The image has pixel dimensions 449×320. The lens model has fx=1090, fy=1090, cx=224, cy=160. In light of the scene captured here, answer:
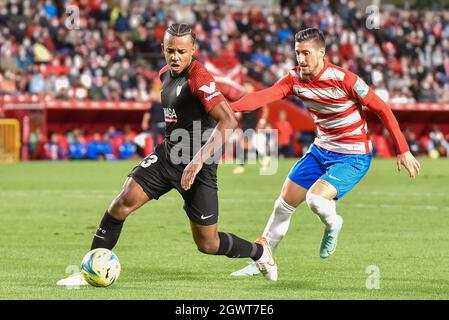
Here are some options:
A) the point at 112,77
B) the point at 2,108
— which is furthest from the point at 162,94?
the point at 112,77

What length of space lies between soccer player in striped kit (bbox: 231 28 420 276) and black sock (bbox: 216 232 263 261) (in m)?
0.44

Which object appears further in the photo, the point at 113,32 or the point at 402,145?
the point at 113,32

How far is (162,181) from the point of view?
372 inches

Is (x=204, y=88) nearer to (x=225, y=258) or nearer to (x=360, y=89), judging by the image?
(x=360, y=89)

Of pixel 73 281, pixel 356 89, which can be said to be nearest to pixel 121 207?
pixel 73 281

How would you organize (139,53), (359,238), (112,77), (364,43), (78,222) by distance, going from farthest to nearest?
Result: (364,43)
(139,53)
(112,77)
(78,222)
(359,238)

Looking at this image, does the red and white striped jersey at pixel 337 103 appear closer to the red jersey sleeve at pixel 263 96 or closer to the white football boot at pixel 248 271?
the red jersey sleeve at pixel 263 96

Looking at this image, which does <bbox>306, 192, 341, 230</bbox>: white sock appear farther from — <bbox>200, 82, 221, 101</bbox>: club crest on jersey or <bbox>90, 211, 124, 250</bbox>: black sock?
<bbox>90, 211, 124, 250</bbox>: black sock

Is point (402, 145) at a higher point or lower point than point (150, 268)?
higher

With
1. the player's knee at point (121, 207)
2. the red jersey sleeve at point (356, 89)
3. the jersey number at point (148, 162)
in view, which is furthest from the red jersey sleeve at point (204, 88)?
the red jersey sleeve at point (356, 89)

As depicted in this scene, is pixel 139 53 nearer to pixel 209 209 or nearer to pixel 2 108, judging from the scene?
pixel 2 108

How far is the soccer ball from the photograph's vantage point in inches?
356

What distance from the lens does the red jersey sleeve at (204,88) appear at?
897 centimetres

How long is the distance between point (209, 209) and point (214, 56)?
27.7 m
